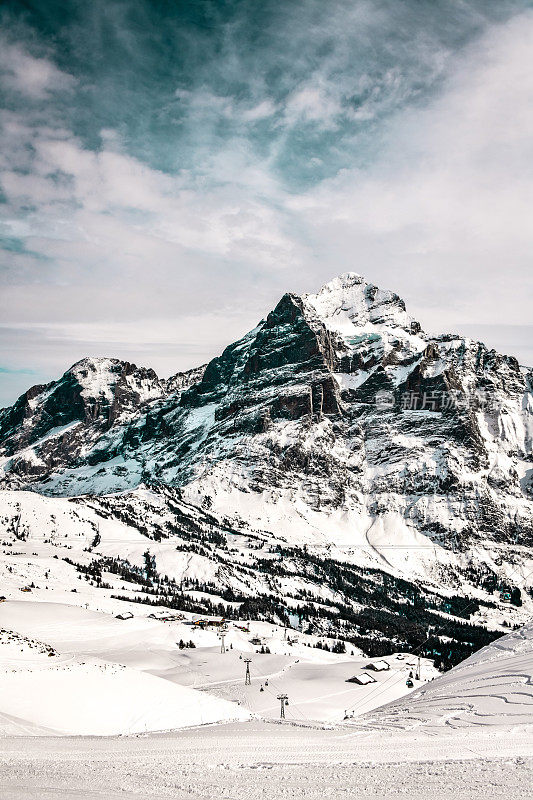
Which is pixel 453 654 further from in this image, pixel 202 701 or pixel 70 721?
pixel 70 721

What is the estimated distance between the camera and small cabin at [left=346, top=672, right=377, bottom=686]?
7494 cm

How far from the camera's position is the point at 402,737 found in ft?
59.5

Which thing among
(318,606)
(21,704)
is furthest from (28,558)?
(21,704)

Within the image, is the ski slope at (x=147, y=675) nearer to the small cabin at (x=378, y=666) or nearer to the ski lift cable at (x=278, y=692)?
the ski lift cable at (x=278, y=692)

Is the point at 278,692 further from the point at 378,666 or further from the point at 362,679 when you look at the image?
the point at 378,666

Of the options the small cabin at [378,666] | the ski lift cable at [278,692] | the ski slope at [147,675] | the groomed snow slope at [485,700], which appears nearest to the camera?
the groomed snow slope at [485,700]

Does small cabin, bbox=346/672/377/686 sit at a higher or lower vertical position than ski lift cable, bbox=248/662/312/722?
lower

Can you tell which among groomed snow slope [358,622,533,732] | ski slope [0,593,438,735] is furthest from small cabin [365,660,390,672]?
groomed snow slope [358,622,533,732]

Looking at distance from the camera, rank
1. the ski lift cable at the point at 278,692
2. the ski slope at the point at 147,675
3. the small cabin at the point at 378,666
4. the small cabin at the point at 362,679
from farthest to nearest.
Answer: the small cabin at the point at 378,666, the small cabin at the point at 362,679, the ski lift cable at the point at 278,692, the ski slope at the point at 147,675

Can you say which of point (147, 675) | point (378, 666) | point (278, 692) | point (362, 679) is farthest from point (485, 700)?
point (378, 666)

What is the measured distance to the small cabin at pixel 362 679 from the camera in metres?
74.9

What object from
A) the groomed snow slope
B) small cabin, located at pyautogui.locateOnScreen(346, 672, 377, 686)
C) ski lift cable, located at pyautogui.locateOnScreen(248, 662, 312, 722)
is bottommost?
small cabin, located at pyautogui.locateOnScreen(346, 672, 377, 686)

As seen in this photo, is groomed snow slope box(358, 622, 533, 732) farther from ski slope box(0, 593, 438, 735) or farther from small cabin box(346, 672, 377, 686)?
small cabin box(346, 672, 377, 686)

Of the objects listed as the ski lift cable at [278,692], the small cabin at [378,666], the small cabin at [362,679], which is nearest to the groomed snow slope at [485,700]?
the ski lift cable at [278,692]
